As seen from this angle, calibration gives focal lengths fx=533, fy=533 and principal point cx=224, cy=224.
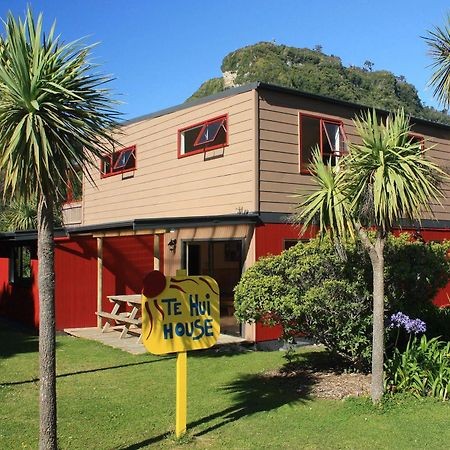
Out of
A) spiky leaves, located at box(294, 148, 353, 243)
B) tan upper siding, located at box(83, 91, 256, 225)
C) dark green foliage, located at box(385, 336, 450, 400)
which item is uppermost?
tan upper siding, located at box(83, 91, 256, 225)

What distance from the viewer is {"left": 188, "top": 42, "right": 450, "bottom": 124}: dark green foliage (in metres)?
73.2

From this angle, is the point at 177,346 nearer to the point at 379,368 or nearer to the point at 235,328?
Result: the point at 379,368

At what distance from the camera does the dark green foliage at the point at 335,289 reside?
24.7 feet

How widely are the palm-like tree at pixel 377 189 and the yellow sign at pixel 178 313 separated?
1.79 meters

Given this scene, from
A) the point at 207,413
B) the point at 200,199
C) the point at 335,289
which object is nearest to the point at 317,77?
the point at 200,199

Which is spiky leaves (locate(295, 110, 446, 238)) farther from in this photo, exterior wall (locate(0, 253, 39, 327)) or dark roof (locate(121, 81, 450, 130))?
exterior wall (locate(0, 253, 39, 327))

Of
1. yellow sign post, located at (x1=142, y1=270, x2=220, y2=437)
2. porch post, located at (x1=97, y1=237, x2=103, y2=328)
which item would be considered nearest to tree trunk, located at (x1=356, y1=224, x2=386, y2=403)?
yellow sign post, located at (x1=142, y1=270, x2=220, y2=437)

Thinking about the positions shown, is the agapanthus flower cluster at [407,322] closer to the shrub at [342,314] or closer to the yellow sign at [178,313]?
the shrub at [342,314]

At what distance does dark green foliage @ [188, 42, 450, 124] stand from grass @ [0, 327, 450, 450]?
2538 inches

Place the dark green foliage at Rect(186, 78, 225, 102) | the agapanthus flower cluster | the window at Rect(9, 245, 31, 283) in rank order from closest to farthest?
the agapanthus flower cluster < the window at Rect(9, 245, 31, 283) < the dark green foliage at Rect(186, 78, 225, 102)

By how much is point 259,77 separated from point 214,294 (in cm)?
8007

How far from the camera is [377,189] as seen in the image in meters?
6.20

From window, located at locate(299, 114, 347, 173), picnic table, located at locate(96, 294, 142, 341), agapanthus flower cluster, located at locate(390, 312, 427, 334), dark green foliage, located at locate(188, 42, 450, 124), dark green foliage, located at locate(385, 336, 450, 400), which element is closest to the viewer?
dark green foliage, located at locate(385, 336, 450, 400)

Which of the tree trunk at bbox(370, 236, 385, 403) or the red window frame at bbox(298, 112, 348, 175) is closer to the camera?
the tree trunk at bbox(370, 236, 385, 403)
